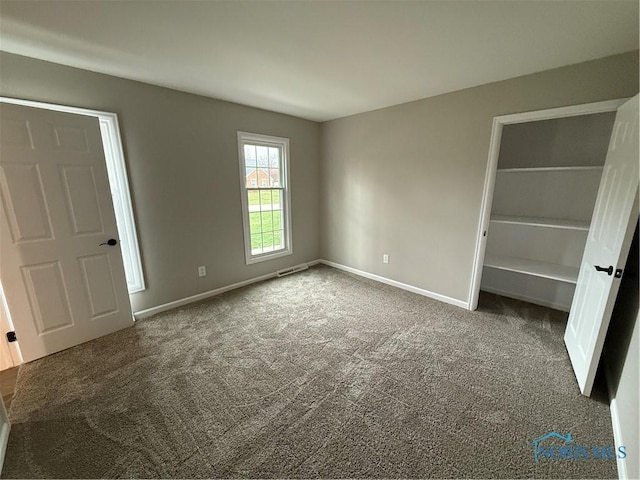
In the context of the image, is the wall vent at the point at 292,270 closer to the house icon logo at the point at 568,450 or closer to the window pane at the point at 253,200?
the window pane at the point at 253,200

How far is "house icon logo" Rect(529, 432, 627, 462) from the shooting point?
1.36 m

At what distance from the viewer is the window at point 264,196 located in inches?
137

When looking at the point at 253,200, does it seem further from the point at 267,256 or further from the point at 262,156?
the point at 267,256

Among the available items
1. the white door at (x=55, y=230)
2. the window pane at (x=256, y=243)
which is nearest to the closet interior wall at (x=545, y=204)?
the window pane at (x=256, y=243)

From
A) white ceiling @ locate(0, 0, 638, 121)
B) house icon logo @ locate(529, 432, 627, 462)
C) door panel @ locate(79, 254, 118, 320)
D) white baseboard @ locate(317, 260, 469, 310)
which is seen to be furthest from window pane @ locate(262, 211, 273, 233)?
house icon logo @ locate(529, 432, 627, 462)

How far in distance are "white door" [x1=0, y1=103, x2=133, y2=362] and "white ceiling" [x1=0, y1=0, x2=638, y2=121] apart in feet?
2.06

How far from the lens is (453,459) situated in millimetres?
1354

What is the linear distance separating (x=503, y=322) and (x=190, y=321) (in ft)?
10.8

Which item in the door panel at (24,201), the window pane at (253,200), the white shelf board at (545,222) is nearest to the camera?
the door panel at (24,201)

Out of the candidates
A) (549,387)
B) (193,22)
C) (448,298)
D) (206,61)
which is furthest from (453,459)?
(206,61)

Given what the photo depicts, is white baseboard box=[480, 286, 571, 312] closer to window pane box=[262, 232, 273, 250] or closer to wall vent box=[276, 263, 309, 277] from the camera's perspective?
wall vent box=[276, 263, 309, 277]

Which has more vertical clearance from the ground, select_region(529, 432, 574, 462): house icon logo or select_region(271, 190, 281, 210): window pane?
select_region(271, 190, 281, 210): window pane

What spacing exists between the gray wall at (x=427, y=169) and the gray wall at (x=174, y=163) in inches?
47.2

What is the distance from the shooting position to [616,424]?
150 centimetres
